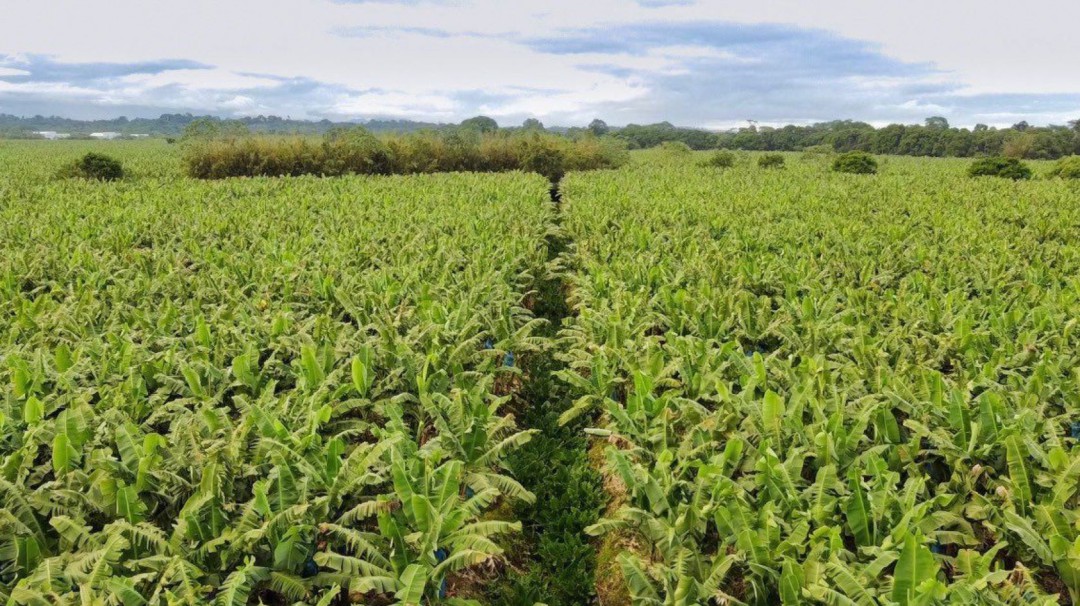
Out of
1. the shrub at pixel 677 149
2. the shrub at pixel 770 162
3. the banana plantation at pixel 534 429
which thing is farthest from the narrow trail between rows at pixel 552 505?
the shrub at pixel 677 149

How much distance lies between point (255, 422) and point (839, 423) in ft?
15.7

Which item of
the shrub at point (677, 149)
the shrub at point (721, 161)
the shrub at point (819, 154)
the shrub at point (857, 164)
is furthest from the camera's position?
the shrub at point (677, 149)

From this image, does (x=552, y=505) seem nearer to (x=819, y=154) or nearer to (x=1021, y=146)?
(x=819, y=154)

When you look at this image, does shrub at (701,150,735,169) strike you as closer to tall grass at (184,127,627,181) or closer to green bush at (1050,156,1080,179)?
tall grass at (184,127,627,181)

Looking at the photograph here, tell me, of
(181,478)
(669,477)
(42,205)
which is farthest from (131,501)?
(42,205)

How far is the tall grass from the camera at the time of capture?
35031 millimetres

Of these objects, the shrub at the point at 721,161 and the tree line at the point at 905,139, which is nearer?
the shrub at the point at 721,161

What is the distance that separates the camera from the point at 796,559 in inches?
158

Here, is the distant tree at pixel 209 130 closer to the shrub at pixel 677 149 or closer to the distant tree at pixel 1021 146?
the shrub at pixel 677 149

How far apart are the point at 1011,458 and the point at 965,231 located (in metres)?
10.5

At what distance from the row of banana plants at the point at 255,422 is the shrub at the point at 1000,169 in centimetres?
3326

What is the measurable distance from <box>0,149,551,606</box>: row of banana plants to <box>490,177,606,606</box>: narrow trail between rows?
0.34m

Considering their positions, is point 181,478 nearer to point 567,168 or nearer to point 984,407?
point 984,407

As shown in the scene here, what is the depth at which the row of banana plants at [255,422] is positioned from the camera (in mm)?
3953
